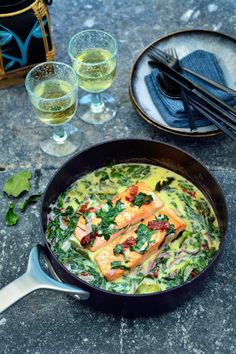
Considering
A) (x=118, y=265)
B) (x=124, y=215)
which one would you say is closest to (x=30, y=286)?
(x=118, y=265)

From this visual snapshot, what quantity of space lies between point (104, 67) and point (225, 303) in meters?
0.88

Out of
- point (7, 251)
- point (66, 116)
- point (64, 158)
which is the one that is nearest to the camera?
point (7, 251)

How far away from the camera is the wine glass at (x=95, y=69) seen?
74.8 inches

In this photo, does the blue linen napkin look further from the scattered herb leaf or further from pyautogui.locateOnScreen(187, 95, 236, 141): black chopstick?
the scattered herb leaf

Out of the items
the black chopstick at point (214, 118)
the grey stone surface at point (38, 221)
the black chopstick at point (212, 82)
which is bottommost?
the grey stone surface at point (38, 221)

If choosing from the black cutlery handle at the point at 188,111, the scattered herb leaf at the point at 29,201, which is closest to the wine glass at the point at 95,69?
the black cutlery handle at the point at 188,111

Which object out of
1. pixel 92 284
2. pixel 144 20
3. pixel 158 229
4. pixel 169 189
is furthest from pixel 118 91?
pixel 92 284

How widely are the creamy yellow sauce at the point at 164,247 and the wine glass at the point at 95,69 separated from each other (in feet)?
1.08

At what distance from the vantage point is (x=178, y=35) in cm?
217

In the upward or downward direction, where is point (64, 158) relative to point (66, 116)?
downward

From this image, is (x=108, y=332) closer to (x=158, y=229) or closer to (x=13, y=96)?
(x=158, y=229)

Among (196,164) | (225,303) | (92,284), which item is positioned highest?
(196,164)

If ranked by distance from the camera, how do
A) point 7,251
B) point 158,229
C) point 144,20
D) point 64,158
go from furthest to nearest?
point 144,20 → point 64,158 → point 7,251 → point 158,229

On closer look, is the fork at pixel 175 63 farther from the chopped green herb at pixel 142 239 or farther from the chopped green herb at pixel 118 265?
the chopped green herb at pixel 118 265
